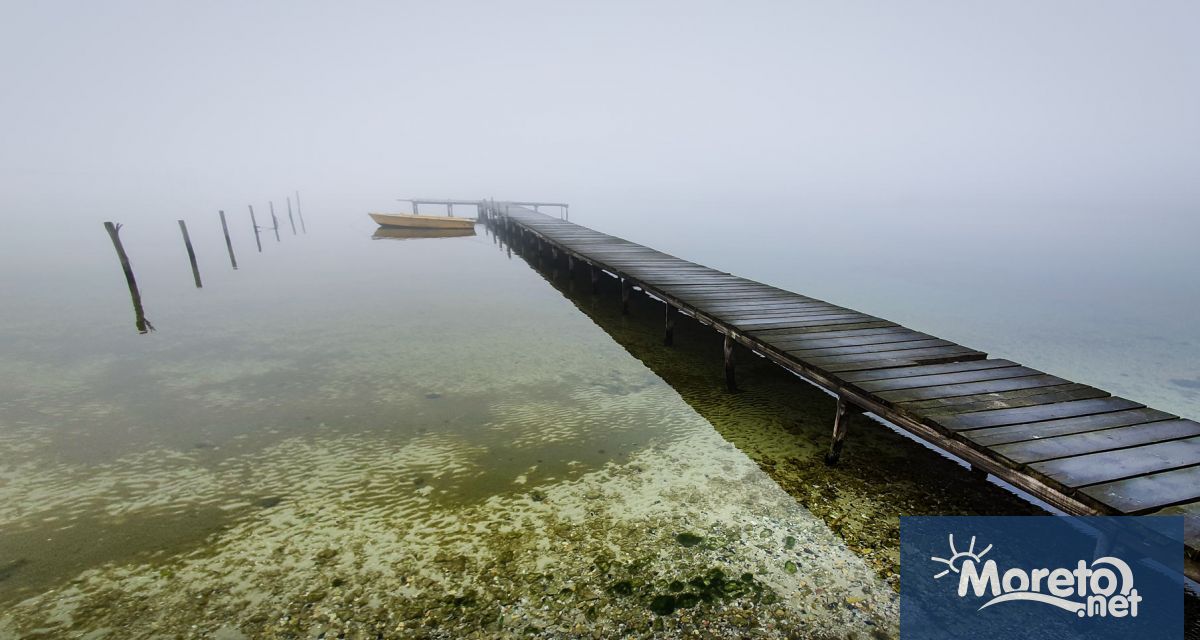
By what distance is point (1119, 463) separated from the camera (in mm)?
3588

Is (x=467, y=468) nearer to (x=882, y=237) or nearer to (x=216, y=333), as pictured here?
(x=216, y=333)

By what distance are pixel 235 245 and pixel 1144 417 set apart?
37565mm

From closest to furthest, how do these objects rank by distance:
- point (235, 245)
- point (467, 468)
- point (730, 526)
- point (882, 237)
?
point (730, 526)
point (467, 468)
point (235, 245)
point (882, 237)

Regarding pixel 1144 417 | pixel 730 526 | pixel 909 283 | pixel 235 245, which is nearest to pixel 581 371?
pixel 730 526

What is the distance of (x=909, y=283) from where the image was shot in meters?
22.3

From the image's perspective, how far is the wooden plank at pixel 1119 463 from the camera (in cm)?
343

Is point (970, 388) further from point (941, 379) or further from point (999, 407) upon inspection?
point (999, 407)

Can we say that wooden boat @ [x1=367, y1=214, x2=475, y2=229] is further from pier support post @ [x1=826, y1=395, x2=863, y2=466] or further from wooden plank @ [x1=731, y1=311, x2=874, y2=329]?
pier support post @ [x1=826, y1=395, x2=863, y2=466]

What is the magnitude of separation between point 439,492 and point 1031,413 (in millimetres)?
5662

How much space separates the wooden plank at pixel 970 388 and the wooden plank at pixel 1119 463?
1.23 metres

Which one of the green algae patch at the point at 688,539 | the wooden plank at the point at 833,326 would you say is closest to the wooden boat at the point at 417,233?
the wooden plank at the point at 833,326

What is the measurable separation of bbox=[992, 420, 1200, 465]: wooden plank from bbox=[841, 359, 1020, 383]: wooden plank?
1494mm

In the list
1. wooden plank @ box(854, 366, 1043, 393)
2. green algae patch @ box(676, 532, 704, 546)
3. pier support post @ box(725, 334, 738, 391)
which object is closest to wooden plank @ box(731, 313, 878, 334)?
pier support post @ box(725, 334, 738, 391)

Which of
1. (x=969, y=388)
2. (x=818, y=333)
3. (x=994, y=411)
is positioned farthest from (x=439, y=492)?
(x=969, y=388)
